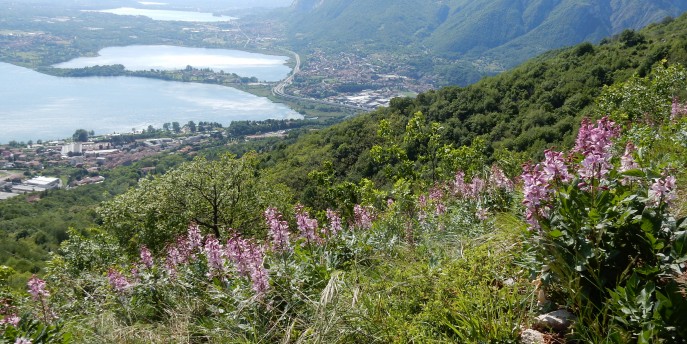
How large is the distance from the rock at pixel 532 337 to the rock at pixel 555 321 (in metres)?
0.08

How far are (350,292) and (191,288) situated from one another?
165 cm

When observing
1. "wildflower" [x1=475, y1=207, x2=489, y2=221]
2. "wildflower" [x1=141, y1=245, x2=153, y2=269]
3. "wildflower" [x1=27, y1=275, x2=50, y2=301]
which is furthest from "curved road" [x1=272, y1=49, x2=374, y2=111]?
"wildflower" [x1=27, y1=275, x2=50, y2=301]

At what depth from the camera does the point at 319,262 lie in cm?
394

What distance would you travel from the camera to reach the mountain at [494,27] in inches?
6240

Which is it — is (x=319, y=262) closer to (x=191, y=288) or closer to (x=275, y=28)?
(x=191, y=288)

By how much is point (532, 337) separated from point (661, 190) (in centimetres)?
105

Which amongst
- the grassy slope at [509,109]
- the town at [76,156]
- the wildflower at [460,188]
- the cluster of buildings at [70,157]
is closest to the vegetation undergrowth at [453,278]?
the wildflower at [460,188]

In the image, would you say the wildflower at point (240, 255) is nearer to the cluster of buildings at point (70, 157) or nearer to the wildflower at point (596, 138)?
the wildflower at point (596, 138)

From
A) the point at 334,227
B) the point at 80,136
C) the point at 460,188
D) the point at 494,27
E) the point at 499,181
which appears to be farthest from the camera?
the point at 494,27

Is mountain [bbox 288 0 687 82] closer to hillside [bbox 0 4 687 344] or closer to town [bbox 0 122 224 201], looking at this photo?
town [bbox 0 122 224 201]

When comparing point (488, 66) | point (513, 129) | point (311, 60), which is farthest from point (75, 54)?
point (513, 129)

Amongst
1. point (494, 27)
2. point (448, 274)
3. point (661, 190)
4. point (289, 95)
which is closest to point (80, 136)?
point (289, 95)

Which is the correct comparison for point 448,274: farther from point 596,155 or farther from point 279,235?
point 279,235

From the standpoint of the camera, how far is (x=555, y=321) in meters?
2.43
